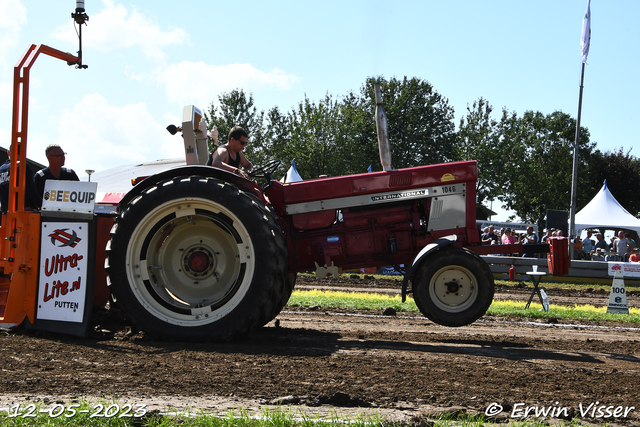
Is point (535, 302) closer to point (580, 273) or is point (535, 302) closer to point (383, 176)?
point (580, 273)

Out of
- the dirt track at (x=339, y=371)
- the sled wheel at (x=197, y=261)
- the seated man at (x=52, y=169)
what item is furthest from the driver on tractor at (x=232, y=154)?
the dirt track at (x=339, y=371)

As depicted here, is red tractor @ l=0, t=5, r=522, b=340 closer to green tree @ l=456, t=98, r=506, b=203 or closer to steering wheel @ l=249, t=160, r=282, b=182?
steering wheel @ l=249, t=160, r=282, b=182

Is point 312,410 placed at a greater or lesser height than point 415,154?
lesser

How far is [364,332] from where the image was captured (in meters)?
6.16

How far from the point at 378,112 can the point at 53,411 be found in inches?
158

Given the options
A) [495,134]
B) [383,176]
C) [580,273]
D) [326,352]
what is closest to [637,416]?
[326,352]

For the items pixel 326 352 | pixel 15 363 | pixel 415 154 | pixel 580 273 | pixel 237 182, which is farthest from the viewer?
pixel 415 154

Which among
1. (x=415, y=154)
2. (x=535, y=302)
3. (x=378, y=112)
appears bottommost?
(x=535, y=302)

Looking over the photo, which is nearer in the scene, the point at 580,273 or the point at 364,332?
the point at 364,332

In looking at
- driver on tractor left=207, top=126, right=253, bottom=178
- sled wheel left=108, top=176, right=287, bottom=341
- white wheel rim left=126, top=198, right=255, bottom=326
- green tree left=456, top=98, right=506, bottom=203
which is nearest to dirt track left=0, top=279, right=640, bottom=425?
sled wheel left=108, top=176, right=287, bottom=341

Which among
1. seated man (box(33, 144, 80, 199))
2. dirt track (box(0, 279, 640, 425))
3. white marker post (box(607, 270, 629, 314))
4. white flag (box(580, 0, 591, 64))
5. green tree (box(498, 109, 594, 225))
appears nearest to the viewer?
dirt track (box(0, 279, 640, 425))

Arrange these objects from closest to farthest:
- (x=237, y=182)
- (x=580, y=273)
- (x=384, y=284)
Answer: (x=237, y=182) → (x=384, y=284) → (x=580, y=273)

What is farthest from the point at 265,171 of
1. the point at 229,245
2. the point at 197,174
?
the point at 229,245

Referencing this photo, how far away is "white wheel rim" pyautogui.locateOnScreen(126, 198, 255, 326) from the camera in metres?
5.23
